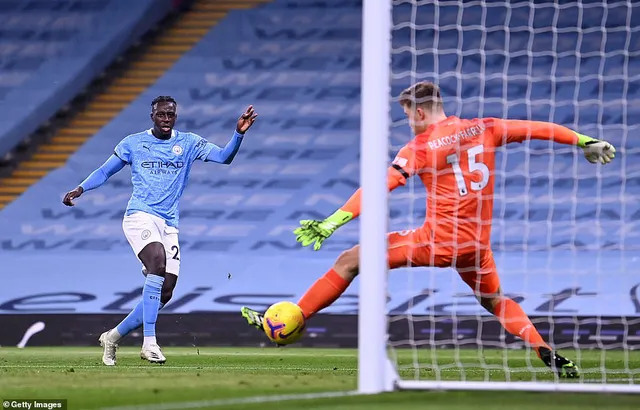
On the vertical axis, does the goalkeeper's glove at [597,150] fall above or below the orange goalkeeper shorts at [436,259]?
above

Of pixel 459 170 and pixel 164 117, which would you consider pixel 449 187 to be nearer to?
pixel 459 170

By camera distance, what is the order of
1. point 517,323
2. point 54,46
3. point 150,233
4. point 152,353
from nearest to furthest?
point 517,323 → point 152,353 → point 150,233 → point 54,46

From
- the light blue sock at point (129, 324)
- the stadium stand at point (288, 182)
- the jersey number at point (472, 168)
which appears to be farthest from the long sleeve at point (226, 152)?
the stadium stand at point (288, 182)

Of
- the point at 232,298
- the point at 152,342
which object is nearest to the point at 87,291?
the point at 232,298

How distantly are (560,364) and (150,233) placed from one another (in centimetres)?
299

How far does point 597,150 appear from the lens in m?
6.54

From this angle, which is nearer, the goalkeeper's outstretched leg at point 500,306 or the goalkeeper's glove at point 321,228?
the goalkeeper's glove at point 321,228

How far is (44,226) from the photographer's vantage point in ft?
43.4

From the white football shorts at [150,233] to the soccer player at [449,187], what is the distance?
5.11ft

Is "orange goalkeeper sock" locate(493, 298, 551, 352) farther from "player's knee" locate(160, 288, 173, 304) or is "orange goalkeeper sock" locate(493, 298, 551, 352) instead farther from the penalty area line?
"player's knee" locate(160, 288, 173, 304)

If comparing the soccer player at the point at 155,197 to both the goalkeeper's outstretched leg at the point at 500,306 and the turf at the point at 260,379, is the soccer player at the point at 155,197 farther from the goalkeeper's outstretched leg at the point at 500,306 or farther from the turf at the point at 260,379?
the goalkeeper's outstretched leg at the point at 500,306

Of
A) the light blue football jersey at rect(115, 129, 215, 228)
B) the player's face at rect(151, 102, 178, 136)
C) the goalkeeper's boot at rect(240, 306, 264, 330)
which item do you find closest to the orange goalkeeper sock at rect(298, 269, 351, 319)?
the goalkeeper's boot at rect(240, 306, 264, 330)

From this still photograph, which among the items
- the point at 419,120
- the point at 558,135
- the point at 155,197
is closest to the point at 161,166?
the point at 155,197

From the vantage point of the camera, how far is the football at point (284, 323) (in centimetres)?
646
